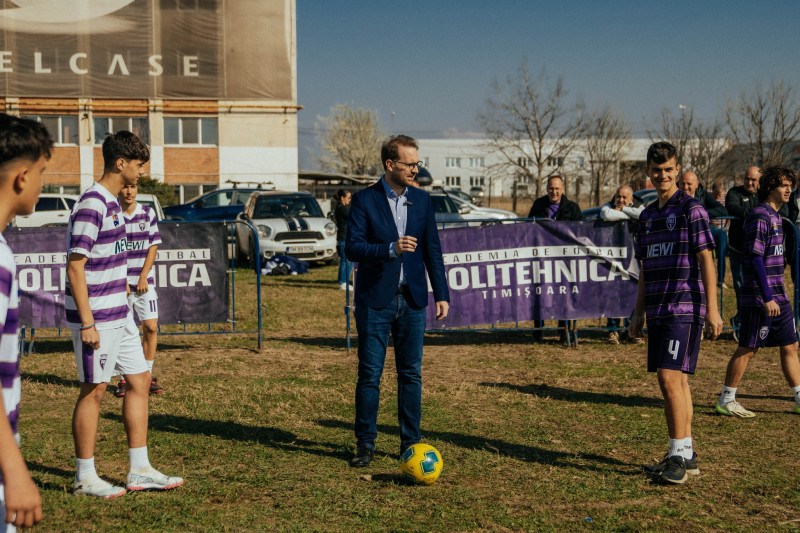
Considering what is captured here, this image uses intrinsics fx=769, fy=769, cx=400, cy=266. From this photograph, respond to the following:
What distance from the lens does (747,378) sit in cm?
843

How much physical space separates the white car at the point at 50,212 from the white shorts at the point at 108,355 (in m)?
15.6

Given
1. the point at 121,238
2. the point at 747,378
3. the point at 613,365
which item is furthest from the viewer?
the point at 613,365

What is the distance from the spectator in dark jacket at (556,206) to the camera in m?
10.4

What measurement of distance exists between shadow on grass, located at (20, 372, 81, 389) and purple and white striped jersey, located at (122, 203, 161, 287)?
2013 millimetres

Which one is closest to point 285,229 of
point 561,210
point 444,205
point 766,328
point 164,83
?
point 444,205

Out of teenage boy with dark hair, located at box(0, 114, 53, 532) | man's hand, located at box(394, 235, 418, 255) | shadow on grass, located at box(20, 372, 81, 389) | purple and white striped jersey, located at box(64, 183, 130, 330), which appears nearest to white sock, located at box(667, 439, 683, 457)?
man's hand, located at box(394, 235, 418, 255)

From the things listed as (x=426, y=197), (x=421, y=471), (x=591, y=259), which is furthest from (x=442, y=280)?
(x=591, y=259)

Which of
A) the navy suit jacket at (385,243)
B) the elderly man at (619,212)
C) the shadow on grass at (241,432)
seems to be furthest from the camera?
the elderly man at (619,212)

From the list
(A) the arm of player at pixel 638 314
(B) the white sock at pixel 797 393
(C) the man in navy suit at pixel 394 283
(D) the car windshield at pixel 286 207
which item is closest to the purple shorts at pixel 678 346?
→ (A) the arm of player at pixel 638 314

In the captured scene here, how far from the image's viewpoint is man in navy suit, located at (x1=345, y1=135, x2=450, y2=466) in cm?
530

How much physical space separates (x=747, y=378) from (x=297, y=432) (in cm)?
508

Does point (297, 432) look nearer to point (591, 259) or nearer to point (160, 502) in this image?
point (160, 502)

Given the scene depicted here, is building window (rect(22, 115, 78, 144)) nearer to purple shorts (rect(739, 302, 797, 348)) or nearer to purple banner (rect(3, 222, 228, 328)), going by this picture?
purple banner (rect(3, 222, 228, 328))

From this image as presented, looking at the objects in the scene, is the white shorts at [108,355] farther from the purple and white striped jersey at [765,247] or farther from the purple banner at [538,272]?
the purple banner at [538,272]
